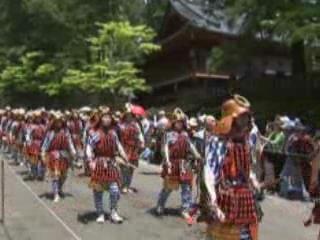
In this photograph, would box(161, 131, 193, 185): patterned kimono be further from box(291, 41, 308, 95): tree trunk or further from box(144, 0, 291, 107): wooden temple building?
box(291, 41, 308, 95): tree trunk

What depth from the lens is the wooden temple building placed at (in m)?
36.1

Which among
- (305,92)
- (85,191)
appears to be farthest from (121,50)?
(85,191)

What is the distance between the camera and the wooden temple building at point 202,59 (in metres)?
36.1

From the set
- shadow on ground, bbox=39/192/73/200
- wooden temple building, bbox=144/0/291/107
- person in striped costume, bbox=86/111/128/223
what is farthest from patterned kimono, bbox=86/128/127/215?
wooden temple building, bbox=144/0/291/107

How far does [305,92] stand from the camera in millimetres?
32750

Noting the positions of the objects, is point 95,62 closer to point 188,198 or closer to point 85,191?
point 85,191

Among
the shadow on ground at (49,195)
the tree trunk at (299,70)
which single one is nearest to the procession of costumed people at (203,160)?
the shadow on ground at (49,195)

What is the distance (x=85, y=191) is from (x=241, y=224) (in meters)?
12.5

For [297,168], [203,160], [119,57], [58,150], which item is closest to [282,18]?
[297,168]

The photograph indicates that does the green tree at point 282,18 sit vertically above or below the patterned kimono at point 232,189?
above

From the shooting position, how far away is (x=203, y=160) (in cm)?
938

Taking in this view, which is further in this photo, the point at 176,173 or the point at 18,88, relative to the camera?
the point at 18,88

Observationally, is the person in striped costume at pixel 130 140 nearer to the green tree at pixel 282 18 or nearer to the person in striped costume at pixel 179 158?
the person in striped costume at pixel 179 158

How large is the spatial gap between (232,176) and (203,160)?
108 cm
